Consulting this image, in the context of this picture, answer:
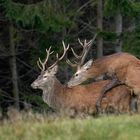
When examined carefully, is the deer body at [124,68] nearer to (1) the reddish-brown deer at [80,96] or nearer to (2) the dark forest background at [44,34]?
(1) the reddish-brown deer at [80,96]

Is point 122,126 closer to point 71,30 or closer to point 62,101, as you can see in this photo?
point 62,101

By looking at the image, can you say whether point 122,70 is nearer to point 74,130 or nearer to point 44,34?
point 74,130

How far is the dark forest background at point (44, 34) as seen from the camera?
2412 cm

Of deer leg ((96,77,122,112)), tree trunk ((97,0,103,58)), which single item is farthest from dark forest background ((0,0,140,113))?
deer leg ((96,77,122,112))

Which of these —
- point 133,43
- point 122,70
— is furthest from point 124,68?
point 133,43

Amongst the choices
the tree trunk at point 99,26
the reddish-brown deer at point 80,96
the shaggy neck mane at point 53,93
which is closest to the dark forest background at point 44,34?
the tree trunk at point 99,26

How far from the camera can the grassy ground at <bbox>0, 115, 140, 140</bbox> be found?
9727 millimetres

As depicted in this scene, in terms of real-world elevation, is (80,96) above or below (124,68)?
below

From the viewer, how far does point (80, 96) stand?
17.5 m

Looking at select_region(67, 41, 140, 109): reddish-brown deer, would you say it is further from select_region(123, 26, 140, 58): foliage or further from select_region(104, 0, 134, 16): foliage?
select_region(123, 26, 140, 58): foliage

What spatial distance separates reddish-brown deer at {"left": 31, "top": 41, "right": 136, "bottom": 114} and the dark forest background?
451 cm

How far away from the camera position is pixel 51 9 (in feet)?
81.1

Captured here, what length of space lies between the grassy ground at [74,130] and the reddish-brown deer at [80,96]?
5956 mm

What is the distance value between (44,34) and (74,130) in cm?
1702
